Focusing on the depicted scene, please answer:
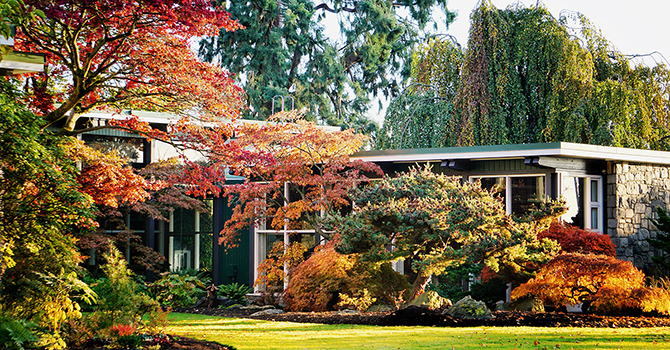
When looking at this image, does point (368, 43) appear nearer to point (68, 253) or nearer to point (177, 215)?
point (177, 215)

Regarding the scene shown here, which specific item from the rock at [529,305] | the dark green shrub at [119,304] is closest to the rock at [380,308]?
the rock at [529,305]

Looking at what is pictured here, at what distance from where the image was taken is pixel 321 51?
93.8ft

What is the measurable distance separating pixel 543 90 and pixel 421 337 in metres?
11.7

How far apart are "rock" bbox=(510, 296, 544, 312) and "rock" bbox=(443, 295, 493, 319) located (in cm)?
137

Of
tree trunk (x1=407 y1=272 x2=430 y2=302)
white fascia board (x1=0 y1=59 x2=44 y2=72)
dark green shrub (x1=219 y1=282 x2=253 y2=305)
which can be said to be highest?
white fascia board (x1=0 y1=59 x2=44 y2=72)

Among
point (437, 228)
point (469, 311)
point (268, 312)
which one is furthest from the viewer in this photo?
point (268, 312)

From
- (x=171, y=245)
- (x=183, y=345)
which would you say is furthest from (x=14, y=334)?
(x=171, y=245)

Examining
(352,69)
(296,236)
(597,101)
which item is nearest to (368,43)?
(352,69)

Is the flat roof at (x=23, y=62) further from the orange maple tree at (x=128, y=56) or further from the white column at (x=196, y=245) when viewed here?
the white column at (x=196, y=245)

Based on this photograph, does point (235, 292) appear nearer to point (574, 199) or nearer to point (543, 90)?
point (574, 199)

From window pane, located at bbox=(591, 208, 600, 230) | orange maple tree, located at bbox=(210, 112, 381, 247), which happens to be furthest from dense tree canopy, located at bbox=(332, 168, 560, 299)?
window pane, located at bbox=(591, 208, 600, 230)

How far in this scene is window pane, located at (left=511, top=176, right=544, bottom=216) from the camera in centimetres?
1272

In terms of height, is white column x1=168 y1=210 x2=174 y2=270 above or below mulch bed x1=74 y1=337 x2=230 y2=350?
above

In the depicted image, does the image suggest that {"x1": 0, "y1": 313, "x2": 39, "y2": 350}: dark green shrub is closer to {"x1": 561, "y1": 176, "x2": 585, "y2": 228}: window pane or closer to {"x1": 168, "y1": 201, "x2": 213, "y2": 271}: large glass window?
A: {"x1": 561, "y1": 176, "x2": 585, "y2": 228}: window pane
